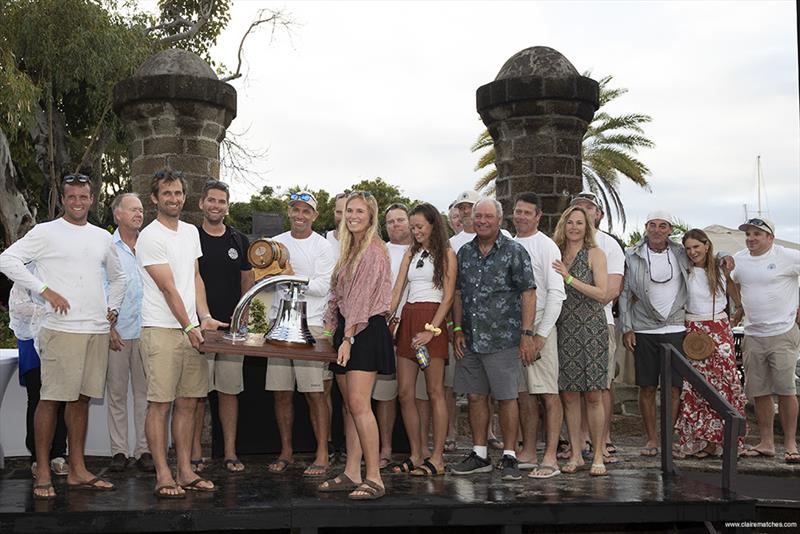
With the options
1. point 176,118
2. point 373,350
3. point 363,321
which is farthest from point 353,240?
point 176,118

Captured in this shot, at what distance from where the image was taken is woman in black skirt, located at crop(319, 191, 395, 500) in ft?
16.8

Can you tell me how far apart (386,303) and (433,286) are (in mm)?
731

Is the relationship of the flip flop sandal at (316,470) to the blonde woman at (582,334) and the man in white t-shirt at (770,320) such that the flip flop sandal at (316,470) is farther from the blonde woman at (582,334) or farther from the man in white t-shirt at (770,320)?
the man in white t-shirt at (770,320)

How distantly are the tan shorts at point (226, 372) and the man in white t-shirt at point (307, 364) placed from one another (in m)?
0.23

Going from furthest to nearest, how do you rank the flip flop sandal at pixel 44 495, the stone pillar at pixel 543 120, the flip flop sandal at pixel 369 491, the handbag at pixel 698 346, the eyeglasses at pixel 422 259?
1. the stone pillar at pixel 543 120
2. the handbag at pixel 698 346
3. the eyeglasses at pixel 422 259
4. the flip flop sandal at pixel 44 495
5. the flip flop sandal at pixel 369 491

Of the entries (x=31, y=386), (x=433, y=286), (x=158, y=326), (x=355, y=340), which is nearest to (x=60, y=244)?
(x=158, y=326)

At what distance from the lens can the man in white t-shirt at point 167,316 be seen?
5.12 meters

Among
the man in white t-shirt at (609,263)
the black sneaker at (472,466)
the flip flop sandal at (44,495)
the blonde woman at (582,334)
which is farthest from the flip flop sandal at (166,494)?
the man in white t-shirt at (609,263)

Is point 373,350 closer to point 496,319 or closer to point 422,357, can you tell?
point 422,357

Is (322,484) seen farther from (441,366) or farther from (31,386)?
(31,386)

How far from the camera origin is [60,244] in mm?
5422

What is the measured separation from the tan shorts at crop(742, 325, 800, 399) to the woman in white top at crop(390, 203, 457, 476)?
2.89 meters

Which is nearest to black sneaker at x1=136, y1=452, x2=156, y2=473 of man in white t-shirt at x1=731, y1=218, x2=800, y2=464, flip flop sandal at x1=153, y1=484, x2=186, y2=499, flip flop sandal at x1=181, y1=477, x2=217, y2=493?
flip flop sandal at x1=181, y1=477, x2=217, y2=493

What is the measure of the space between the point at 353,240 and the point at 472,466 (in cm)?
174
